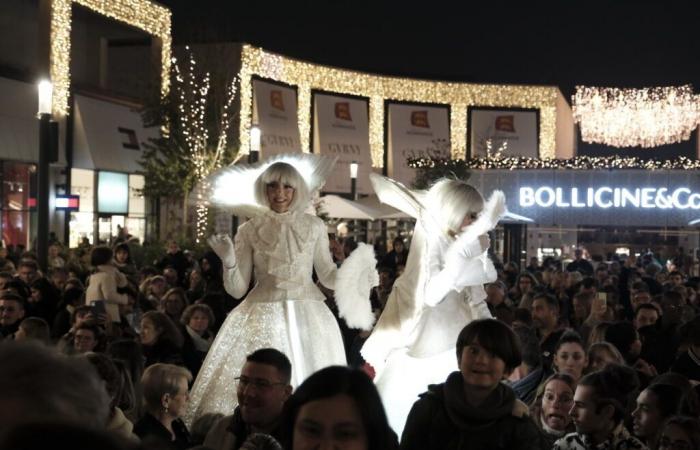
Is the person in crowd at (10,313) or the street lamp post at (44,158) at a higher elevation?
the street lamp post at (44,158)

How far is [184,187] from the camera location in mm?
24047

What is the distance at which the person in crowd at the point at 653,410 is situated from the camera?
504 cm

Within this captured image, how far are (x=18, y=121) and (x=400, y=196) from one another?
772 inches

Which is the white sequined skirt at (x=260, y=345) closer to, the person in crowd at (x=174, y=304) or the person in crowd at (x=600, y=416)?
the person in crowd at (x=600, y=416)

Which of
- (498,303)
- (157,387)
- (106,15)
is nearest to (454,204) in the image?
(157,387)

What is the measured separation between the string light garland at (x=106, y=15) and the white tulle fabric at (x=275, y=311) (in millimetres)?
18940

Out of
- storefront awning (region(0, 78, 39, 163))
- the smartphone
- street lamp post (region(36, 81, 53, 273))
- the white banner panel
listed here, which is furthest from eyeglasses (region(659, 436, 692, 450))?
the white banner panel

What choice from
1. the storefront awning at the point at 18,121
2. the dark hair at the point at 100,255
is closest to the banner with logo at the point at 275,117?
the storefront awning at the point at 18,121

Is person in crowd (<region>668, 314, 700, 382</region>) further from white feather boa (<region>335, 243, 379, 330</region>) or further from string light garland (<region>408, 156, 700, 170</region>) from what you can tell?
string light garland (<region>408, 156, 700, 170</region>)

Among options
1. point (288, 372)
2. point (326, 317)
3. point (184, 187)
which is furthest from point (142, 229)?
point (288, 372)

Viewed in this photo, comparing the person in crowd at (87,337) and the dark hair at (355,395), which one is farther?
the person in crowd at (87,337)

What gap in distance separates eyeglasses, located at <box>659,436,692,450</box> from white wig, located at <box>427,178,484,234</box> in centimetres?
203

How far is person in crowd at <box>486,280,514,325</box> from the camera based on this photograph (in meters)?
9.25

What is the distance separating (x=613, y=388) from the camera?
15.6 feet
